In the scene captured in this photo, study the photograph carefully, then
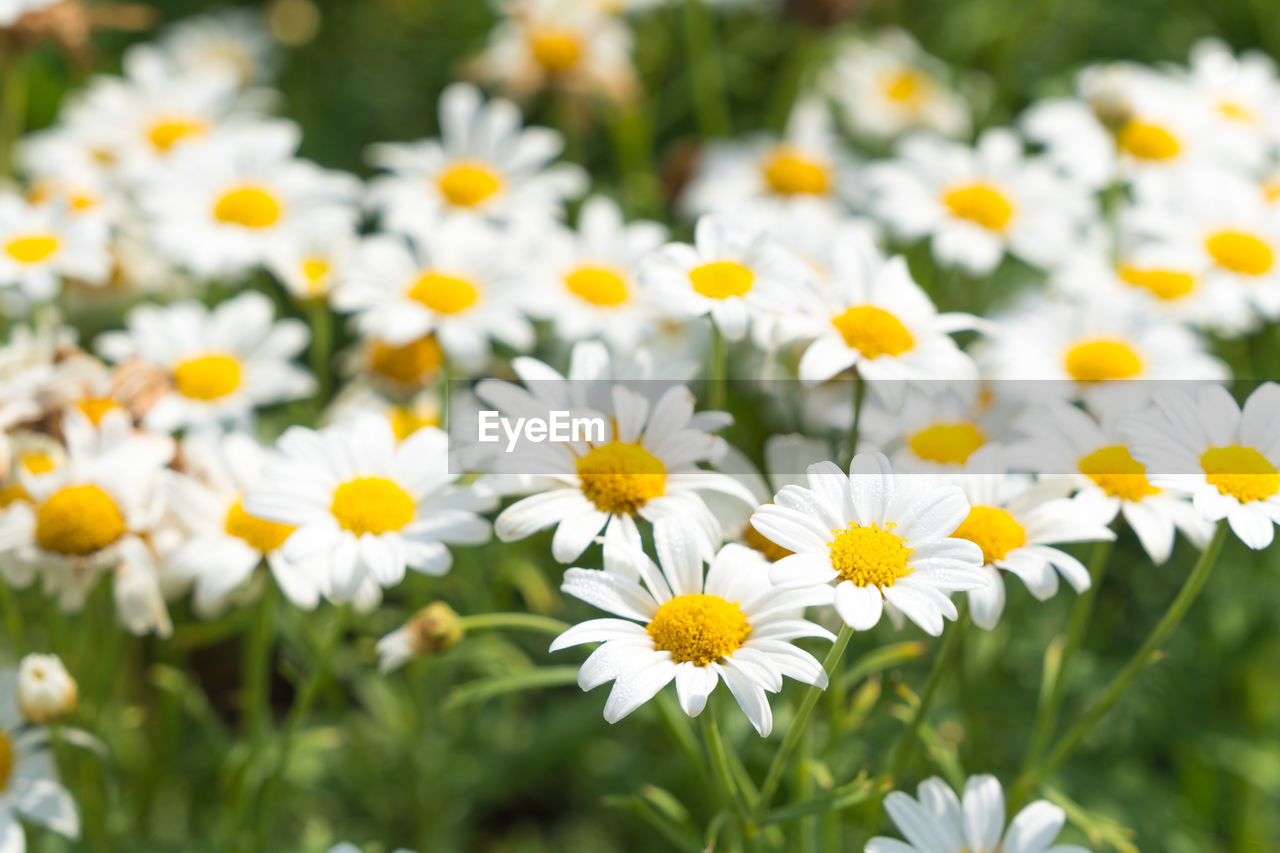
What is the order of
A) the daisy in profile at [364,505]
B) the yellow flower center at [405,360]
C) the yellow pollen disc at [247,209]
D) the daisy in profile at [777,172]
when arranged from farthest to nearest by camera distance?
the daisy in profile at [777,172], the yellow pollen disc at [247,209], the yellow flower center at [405,360], the daisy in profile at [364,505]

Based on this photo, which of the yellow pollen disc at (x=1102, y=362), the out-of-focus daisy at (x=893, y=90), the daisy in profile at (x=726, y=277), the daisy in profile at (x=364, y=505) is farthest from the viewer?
the out-of-focus daisy at (x=893, y=90)

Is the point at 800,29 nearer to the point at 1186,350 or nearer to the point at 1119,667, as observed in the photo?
the point at 1186,350

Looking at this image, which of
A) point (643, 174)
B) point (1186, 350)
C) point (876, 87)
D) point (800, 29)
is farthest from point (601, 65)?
point (1186, 350)

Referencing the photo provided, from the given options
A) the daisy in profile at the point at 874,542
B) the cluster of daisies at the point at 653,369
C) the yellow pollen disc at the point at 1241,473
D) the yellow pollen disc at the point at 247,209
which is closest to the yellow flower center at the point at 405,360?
the cluster of daisies at the point at 653,369

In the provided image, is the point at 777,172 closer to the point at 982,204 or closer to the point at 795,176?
the point at 795,176

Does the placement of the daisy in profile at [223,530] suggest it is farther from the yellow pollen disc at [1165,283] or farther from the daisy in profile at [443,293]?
the yellow pollen disc at [1165,283]

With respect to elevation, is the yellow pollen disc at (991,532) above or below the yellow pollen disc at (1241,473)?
below

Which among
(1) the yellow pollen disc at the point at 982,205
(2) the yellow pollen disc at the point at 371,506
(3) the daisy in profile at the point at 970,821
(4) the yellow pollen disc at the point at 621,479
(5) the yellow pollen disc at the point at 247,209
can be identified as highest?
(5) the yellow pollen disc at the point at 247,209
